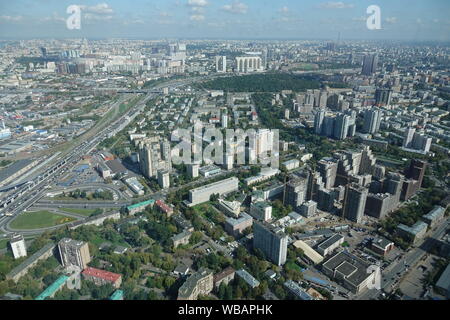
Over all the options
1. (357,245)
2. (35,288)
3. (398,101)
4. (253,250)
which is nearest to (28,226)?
(35,288)

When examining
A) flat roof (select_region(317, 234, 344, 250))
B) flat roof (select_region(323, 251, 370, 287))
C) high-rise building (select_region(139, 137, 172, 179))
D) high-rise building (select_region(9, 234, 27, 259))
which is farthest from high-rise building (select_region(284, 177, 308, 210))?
high-rise building (select_region(9, 234, 27, 259))

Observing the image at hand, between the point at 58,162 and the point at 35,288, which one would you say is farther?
the point at 58,162

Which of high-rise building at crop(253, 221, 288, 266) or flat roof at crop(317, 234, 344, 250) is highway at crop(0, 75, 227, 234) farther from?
flat roof at crop(317, 234, 344, 250)

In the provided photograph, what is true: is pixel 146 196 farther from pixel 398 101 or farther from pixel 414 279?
pixel 398 101

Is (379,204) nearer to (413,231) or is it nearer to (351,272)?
(413,231)
